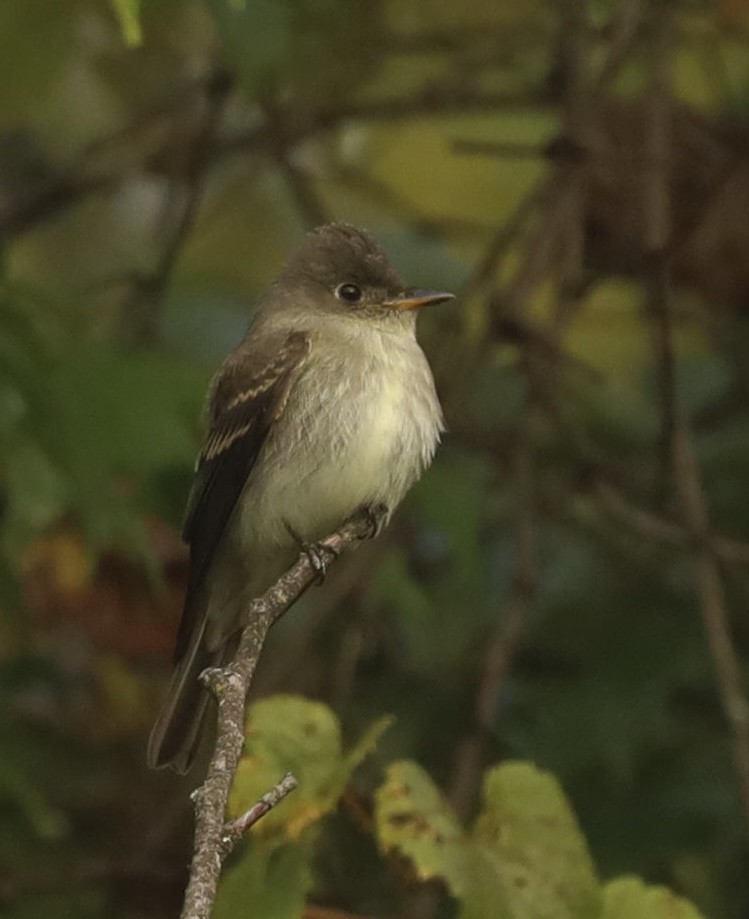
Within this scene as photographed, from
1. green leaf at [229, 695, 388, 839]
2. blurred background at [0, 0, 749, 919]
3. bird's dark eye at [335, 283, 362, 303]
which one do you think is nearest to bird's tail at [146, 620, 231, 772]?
blurred background at [0, 0, 749, 919]

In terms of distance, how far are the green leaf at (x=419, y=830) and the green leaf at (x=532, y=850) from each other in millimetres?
44

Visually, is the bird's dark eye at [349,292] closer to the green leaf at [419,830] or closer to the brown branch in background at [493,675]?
the brown branch in background at [493,675]

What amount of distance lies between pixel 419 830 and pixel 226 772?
64 cm

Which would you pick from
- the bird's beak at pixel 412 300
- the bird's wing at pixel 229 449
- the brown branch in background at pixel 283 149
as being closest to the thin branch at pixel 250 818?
the bird's wing at pixel 229 449

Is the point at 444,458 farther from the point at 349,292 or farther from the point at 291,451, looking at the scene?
the point at 291,451

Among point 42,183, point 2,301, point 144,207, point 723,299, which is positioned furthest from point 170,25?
point 2,301

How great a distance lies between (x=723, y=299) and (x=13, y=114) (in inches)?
85.6

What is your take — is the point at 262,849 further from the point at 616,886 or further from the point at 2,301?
the point at 2,301

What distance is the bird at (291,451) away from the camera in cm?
417

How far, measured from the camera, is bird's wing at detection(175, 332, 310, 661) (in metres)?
4.30

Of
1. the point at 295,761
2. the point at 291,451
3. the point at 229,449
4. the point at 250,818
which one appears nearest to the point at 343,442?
the point at 291,451

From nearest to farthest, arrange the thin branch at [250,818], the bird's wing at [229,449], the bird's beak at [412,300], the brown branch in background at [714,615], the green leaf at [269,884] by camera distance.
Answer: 1. the thin branch at [250,818]
2. the green leaf at [269,884]
3. the brown branch in background at [714,615]
4. the bird's wing at [229,449]
5. the bird's beak at [412,300]

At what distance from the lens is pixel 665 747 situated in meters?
4.79

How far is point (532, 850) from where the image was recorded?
3.09 metres
